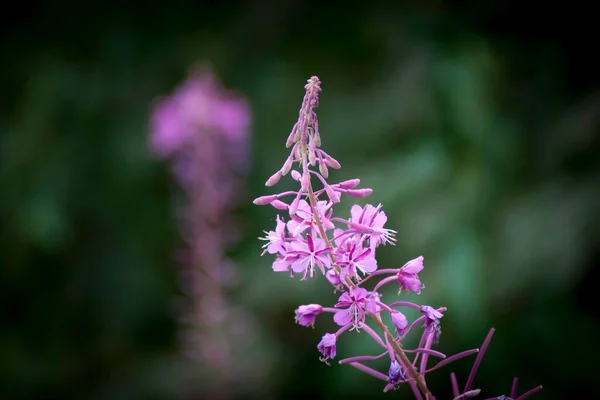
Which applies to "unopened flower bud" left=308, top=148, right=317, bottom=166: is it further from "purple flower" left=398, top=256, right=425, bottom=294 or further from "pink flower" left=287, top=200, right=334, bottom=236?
"purple flower" left=398, top=256, right=425, bottom=294

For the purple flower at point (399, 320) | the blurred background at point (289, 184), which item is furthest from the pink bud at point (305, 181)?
the blurred background at point (289, 184)

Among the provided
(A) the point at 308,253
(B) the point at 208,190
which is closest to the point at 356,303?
(A) the point at 308,253

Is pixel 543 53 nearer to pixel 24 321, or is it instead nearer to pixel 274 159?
pixel 274 159

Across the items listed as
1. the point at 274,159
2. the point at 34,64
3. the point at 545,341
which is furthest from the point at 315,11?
the point at 545,341

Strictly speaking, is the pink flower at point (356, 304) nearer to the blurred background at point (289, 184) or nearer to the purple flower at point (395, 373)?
the purple flower at point (395, 373)

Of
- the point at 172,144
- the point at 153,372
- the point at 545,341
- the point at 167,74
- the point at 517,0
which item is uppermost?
the point at 167,74

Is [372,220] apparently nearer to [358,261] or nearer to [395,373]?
[358,261]

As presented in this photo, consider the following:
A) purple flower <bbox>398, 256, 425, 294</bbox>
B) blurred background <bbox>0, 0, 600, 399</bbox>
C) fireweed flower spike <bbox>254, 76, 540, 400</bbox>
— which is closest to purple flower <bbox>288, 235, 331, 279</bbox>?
fireweed flower spike <bbox>254, 76, 540, 400</bbox>
